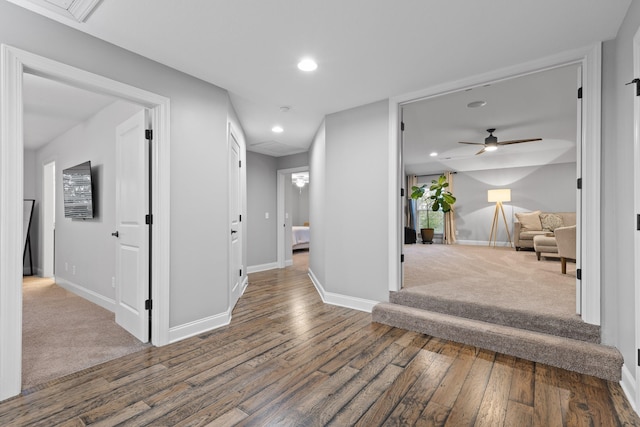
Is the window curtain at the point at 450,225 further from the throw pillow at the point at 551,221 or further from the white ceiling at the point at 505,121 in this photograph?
the throw pillow at the point at 551,221

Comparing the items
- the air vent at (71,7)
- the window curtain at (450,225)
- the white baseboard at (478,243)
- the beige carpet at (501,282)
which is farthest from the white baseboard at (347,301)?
the white baseboard at (478,243)

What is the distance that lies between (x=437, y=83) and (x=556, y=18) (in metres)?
1.07

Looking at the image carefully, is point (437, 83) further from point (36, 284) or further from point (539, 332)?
point (36, 284)

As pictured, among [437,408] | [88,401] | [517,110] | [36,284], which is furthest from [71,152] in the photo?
[517,110]

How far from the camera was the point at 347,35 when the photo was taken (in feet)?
7.15

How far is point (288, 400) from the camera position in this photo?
179 cm

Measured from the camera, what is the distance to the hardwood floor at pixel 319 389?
1.64 metres

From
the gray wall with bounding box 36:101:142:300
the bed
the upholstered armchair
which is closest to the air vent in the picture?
the gray wall with bounding box 36:101:142:300

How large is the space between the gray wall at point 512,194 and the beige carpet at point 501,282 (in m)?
3.03

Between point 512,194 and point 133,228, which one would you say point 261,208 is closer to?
point 133,228

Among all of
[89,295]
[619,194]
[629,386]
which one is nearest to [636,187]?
[619,194]

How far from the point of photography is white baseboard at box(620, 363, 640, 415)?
174 centimetres

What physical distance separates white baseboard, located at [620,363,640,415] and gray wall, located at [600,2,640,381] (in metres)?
0.04

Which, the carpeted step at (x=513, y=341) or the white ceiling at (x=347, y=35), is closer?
the white ceiling at (x=347, y=35)
